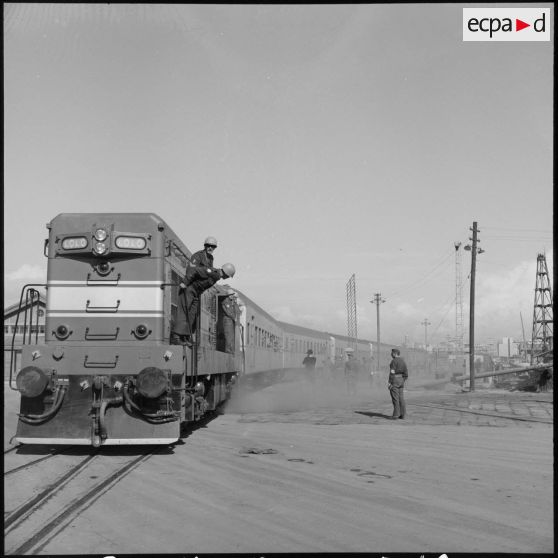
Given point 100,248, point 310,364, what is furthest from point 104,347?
point 310,364

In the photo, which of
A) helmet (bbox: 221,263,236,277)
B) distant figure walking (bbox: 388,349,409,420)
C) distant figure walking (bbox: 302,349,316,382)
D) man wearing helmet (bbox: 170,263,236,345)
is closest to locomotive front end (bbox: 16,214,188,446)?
man wearing helmet (bbox: 170,263,236,345)

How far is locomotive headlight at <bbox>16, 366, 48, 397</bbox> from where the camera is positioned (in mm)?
7941

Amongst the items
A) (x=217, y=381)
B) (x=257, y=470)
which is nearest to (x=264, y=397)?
(x=217, y=381)

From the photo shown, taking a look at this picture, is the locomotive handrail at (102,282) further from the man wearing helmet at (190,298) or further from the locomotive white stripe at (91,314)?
the man wearing helmet at (190,298)

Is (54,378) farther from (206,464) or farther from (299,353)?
(299,353)

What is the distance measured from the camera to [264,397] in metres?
20.3

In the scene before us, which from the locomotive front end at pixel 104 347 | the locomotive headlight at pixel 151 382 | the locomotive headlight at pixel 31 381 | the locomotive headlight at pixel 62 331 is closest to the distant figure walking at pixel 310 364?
the locomotive front end at pixel 104 347

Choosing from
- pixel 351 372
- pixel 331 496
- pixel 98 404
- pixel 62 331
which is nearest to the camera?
pixel 331 496

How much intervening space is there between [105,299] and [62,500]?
3.72 m

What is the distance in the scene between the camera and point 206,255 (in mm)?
9883

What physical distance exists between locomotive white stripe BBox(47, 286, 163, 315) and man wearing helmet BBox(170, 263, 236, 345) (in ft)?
1.55

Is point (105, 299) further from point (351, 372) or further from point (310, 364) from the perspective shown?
point (310, 364)

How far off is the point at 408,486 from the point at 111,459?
150 inches

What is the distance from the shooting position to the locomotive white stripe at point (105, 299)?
353 inches
